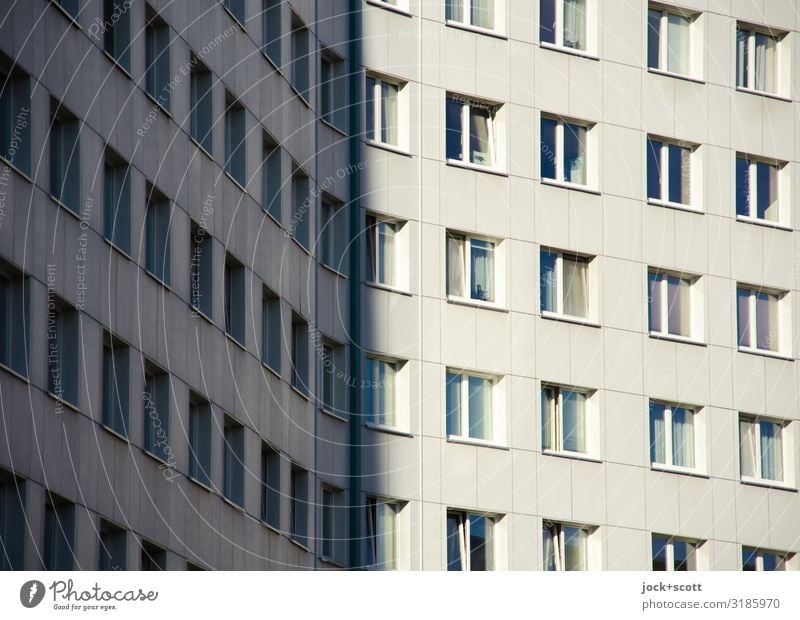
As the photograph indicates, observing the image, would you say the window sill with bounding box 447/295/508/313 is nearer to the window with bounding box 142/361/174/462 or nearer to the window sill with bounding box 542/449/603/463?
A: the window sill with bounding box 542/449/603/463

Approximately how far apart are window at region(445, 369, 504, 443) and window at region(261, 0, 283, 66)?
31.6 ft

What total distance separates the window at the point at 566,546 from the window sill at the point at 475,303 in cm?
535

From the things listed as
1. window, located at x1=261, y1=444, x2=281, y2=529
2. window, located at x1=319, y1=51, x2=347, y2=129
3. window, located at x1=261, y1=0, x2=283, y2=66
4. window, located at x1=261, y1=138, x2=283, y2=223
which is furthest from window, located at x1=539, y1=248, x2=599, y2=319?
window, located at x1=261, y1=444, x2=281, y2=529

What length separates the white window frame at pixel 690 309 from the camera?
5956 centimetres

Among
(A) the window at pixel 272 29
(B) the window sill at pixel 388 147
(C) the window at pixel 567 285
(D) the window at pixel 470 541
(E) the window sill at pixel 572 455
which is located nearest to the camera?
(A) the window at pixel 272 29

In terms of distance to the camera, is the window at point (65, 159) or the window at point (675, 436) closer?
the window at point (65, 159)

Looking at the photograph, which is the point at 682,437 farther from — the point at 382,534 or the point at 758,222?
the point at 382,534

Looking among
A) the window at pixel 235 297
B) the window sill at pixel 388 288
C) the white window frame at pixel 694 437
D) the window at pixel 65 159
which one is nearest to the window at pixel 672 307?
the white window frame at pixel 694 437

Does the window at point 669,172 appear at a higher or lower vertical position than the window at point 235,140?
higher

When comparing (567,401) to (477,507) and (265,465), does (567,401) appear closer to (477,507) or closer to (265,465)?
(477,507)

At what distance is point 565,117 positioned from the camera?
5962 cm

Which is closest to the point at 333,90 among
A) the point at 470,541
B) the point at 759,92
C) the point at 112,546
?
the point at 470,541

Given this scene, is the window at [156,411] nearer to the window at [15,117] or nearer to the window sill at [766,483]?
the window at [15,117]
